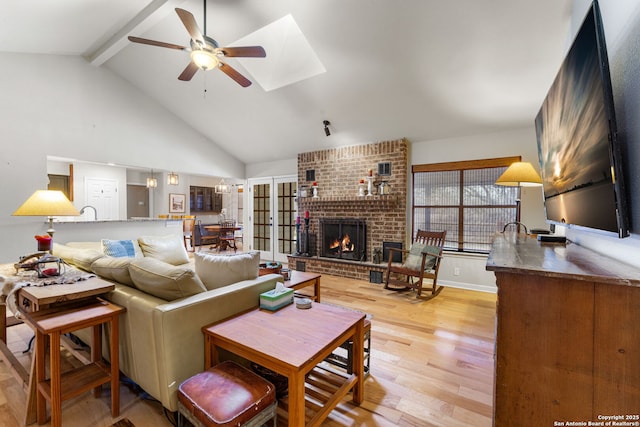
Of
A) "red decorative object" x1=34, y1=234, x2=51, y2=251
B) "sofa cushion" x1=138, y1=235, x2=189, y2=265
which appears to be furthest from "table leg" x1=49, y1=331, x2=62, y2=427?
"sofa cushion" x1=138, y1=235, x2=189, y2=265

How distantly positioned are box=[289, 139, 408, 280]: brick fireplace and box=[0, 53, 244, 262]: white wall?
2.87m

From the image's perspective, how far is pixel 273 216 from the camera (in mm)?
6461

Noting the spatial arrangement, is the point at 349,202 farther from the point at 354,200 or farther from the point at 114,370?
the point at 114,370

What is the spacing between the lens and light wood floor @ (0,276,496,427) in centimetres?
167

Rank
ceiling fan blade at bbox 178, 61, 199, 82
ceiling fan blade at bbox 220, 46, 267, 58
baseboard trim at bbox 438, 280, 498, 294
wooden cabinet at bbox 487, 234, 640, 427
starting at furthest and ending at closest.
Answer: baseboard trim at bbox 438, 280, 498, 294, ceiling fan blade at bbox 178, 61, 199, 82, ceiling fan blade at bbox 220, 46, 267, 58, wooden cabinet at bbox 487, 234, 640, 427

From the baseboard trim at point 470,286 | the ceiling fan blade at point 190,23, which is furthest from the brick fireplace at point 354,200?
the ceiling fan blade at point 190,23

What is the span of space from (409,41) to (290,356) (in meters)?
3.15

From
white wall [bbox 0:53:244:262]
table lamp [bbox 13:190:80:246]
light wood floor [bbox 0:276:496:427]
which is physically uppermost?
white wall [bbox 0:53:244:262]

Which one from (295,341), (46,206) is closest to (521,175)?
(295,341)

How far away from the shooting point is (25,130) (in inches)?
149

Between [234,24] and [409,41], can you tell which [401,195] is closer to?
[409,41]

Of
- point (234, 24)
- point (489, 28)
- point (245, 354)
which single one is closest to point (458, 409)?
point (245, 354)

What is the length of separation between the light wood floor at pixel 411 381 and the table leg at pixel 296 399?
0.45 m

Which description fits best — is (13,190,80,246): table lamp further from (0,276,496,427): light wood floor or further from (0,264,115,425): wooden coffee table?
(0,276,496,427): light wood floor
